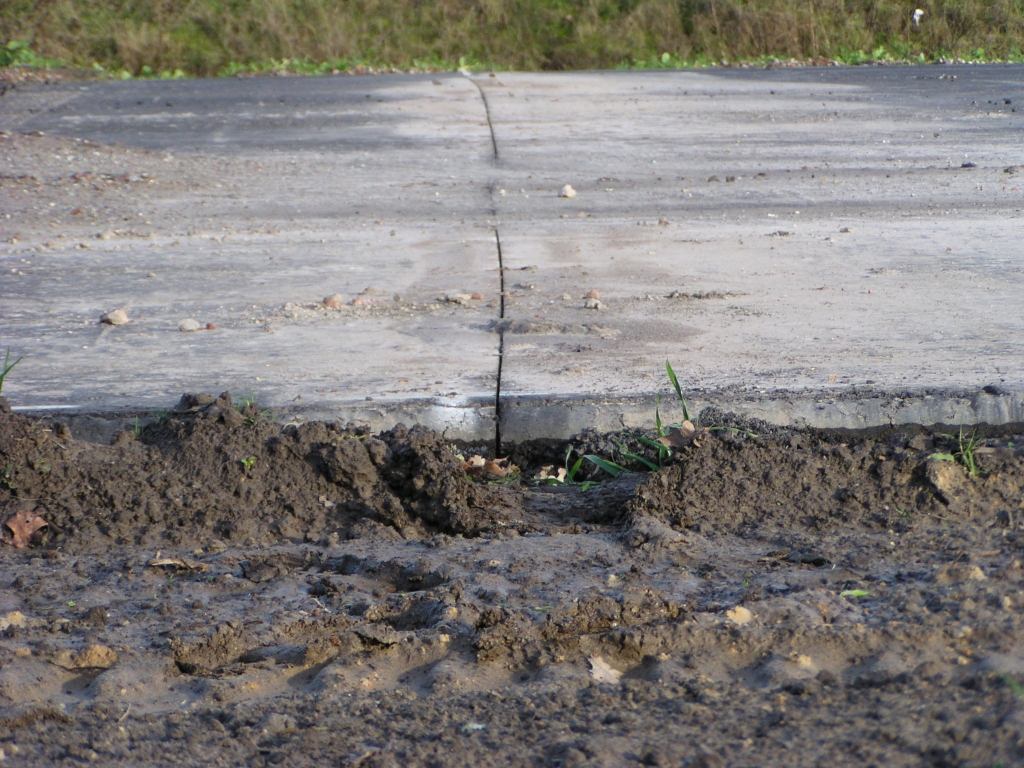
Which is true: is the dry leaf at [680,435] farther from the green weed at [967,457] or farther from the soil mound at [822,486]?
the green weed at [967,457]

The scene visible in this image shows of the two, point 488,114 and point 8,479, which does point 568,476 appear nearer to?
point 8,479

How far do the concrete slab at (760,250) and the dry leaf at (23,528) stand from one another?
4.77 ft

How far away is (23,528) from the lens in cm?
279

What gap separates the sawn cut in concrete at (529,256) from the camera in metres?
3.49

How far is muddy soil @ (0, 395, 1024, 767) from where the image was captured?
5.87 ft

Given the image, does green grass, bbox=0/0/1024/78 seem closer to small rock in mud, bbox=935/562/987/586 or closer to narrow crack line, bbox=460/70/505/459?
narrow crack line, bbox=460/70/505/459

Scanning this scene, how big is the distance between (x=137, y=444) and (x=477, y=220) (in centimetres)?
342

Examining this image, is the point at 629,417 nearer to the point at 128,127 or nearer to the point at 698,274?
the point at 698,274

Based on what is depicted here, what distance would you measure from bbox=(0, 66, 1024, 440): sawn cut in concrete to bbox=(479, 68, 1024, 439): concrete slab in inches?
0.8

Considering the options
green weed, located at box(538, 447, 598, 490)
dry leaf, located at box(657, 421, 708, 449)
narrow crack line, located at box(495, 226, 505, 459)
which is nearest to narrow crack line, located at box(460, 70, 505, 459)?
narrow crack line, located at box(495, 226, 505, 459)

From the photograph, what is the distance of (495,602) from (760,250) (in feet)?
11.6

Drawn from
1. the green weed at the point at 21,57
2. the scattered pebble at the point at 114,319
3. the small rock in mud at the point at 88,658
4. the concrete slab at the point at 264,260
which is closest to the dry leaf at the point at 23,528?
the concrete slab at the point at 264,260

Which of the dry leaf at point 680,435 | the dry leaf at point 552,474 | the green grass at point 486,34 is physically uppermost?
the green grass at point 486,34

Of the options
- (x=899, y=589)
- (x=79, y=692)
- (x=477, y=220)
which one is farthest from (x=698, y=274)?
(x=79, y=692)
